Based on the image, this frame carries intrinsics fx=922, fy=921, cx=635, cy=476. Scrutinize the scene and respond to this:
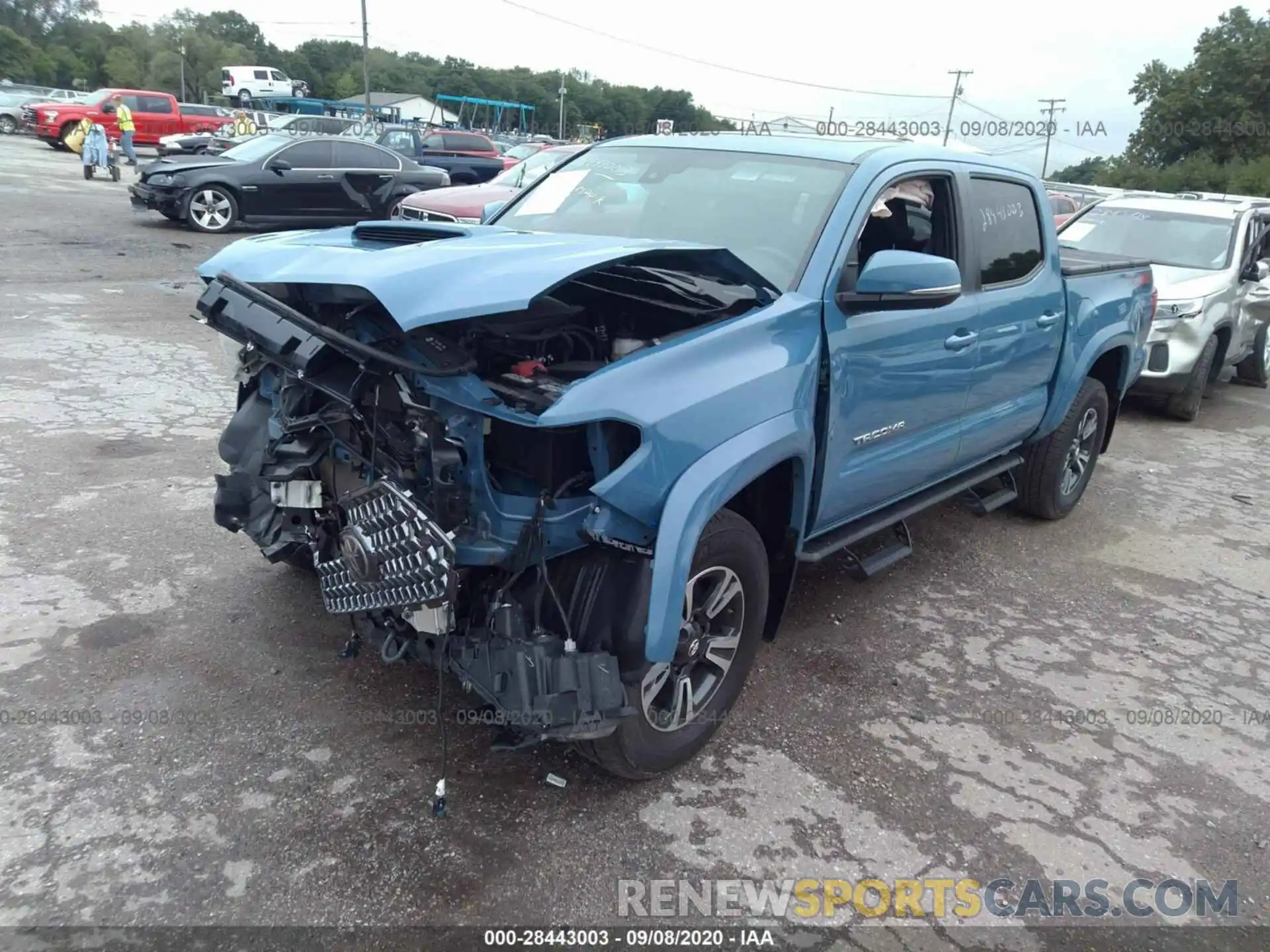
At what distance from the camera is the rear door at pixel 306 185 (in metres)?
14.0

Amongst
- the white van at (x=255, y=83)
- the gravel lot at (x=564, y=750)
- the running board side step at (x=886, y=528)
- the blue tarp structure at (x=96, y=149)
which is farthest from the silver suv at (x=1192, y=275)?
the white van at (x=255, y=83)

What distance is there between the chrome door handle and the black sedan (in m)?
12.0

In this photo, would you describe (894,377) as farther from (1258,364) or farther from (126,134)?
(126,134)

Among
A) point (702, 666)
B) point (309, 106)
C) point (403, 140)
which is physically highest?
point (309, 106)

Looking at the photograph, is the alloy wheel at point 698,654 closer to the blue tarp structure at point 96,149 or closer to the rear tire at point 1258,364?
the rear tire at point 1258,364

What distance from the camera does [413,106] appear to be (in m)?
69.6

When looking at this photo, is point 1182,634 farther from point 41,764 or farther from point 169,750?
point 41,764

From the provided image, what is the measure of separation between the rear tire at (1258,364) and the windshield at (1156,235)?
151cm

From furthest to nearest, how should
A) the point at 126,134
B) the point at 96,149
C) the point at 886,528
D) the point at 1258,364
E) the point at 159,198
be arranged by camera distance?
the point at 126,134, the point at 96,149, the point at 159,198, the point at 1258,364, the point at 886,528

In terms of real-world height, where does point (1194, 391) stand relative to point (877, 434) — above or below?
below

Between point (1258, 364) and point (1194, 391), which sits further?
point (1258, 364)

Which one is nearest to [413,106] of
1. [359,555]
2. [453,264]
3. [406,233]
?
[406,233]

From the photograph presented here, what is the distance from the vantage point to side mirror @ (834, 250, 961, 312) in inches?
125

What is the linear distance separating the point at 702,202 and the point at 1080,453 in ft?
11.0
